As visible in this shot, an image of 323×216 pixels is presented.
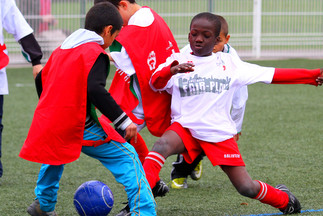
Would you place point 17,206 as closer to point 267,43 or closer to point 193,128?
point 193,128

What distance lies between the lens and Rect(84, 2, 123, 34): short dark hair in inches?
156

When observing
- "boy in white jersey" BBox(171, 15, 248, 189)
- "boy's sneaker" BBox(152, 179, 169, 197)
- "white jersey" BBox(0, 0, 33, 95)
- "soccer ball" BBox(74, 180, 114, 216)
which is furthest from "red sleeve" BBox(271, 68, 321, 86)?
"white jersey" BBox(0, 0, 33, 95)

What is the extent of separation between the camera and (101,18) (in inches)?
155

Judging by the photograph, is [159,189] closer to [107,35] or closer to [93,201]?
[93,201]

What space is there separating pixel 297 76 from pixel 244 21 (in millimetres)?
12158

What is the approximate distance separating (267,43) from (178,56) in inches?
484

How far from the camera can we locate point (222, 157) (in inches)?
169

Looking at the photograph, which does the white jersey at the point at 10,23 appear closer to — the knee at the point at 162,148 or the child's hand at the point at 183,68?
the knee at the point at 162,148

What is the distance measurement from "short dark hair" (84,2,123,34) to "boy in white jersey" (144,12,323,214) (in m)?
0.51

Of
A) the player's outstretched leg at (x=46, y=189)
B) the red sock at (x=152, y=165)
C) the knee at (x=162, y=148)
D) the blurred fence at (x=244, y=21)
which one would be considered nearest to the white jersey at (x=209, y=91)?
the knee at (x=162, y=148)

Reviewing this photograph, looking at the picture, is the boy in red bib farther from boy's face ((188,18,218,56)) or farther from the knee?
boy's face ((188,18,218,56))

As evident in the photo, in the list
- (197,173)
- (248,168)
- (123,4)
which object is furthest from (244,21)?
(123,4)

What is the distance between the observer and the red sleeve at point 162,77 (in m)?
4.18

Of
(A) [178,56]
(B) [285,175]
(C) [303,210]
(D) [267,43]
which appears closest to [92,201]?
(A) [178,56]
